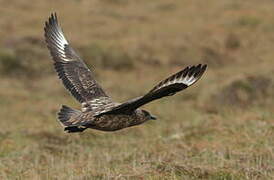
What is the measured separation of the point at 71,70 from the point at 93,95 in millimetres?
562

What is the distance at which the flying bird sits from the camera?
4.26 meters

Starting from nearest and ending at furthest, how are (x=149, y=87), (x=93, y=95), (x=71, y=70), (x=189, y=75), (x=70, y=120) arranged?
(x=189, y=75)
(x=70, y=120)
(x=93, y=95)
(x=71, y=70)
(x=149, y=87)

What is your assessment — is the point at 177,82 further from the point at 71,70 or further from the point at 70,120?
the point at 71,70

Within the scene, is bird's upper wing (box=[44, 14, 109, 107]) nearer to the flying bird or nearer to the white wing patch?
the flying bird

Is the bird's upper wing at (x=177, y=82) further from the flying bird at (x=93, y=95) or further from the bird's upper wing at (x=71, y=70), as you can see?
the bird's upper wing at (x=71, y=70)

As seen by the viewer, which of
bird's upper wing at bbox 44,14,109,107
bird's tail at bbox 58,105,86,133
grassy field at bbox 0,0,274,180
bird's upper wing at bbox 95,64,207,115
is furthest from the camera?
bird's upper wing at bbox 44,14,109,107

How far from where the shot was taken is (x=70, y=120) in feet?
16.9

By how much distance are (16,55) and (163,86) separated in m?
9.80

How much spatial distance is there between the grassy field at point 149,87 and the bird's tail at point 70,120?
0.32 metres

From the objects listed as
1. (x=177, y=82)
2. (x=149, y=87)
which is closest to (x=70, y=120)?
(x=177, y=82)

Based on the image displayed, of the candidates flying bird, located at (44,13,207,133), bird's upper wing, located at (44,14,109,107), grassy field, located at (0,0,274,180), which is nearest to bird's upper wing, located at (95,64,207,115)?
flying bird, located at (44,13,207,133)

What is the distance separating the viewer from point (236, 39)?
1576cm

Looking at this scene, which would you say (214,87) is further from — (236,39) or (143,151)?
(143,151)

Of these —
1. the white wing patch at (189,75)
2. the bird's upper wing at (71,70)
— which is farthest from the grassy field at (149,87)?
the white wing patch at (189,75)
